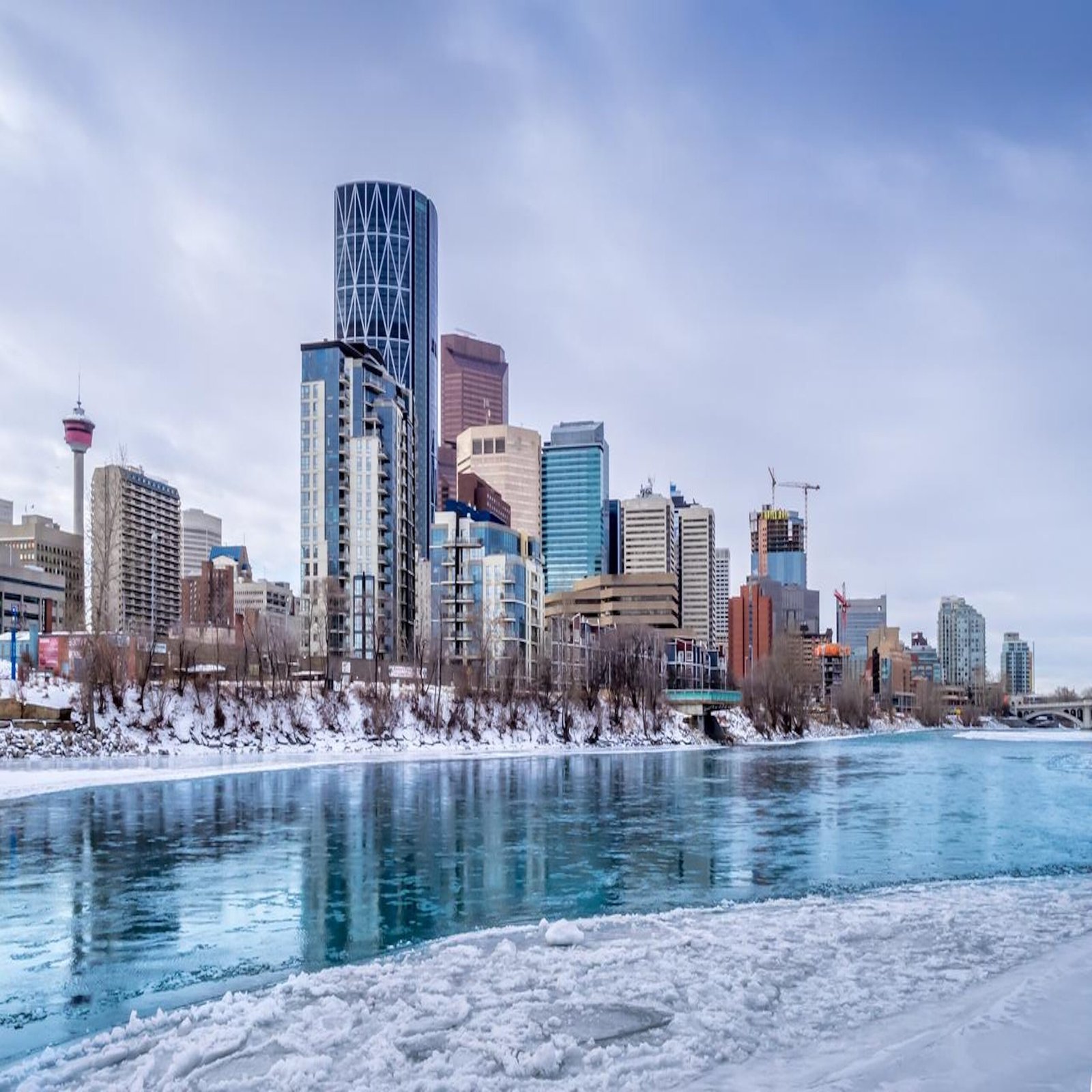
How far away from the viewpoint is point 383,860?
78.9ft

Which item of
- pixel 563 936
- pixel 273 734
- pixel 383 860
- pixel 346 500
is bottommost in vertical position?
pixel 273 734

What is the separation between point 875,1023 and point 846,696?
181 metres

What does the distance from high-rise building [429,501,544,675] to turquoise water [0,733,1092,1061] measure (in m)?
91.8

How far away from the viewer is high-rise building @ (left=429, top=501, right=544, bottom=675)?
14462 cm

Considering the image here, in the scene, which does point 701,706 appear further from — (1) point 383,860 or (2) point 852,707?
(1) point 383,860

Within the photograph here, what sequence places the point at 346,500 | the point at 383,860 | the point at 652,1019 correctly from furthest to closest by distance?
the point at 346,500 < the point at 383,860 < the point at 652,1019

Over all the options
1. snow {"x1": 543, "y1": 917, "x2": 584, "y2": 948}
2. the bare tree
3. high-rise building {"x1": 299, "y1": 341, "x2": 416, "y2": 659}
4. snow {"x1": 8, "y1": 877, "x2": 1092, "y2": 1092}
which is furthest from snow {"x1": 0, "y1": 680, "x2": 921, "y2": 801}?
the bare tree

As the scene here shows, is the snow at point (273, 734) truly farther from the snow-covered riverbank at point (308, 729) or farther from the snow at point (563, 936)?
the snow at point (563, 936)

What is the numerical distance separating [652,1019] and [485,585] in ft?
490

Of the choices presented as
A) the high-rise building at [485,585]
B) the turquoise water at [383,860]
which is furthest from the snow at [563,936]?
the high-rise building at [485,585]

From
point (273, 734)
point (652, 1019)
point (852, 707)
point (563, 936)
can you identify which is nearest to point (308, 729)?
point (273, 734)

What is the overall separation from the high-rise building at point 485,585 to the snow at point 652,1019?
11749cm

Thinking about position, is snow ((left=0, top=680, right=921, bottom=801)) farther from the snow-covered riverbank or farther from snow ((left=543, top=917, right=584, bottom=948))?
snow ((left=543, top=917, right=584, bottom=948))

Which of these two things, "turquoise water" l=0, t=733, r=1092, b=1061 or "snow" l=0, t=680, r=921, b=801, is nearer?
"turquoise water" l=0, t=733, r=1092, b=1061
